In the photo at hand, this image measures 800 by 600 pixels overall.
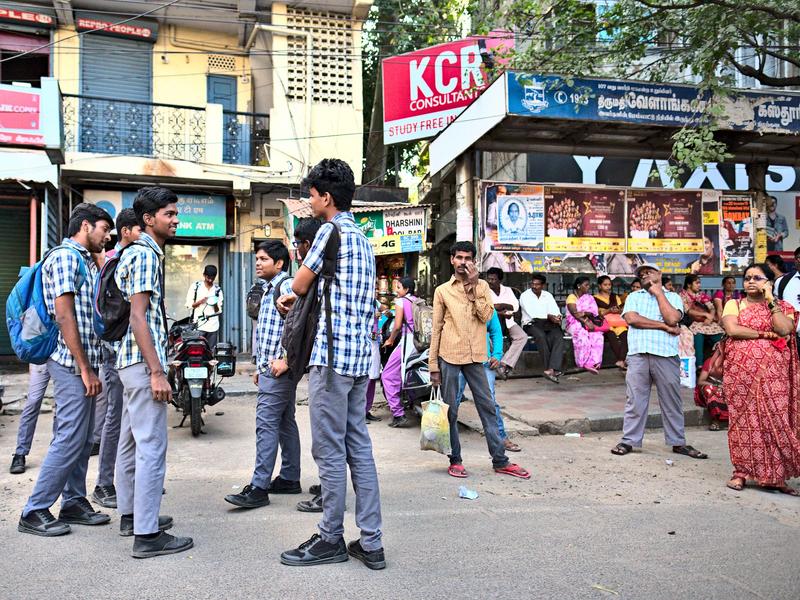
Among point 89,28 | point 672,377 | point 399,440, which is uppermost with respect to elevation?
point 89,28

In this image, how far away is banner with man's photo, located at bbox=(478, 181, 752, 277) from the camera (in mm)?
9516

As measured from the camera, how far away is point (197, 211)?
1371 centimetres

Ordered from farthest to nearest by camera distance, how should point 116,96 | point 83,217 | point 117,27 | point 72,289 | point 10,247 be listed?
point 116,96, point 117,27, point 10,247, point 83,217, point 72,289

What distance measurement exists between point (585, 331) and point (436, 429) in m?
5.77

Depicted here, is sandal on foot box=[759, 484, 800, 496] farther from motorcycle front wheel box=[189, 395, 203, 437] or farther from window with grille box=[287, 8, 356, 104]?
window with grille box=[287, 8, 356, 104]

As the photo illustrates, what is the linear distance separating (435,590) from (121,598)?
1.45 m

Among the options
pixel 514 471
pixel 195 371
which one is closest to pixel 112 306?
pixel 195 371

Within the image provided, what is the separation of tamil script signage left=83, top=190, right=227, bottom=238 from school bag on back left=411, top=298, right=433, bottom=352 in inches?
290

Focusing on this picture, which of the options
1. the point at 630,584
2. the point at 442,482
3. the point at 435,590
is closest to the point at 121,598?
the point at 435,590

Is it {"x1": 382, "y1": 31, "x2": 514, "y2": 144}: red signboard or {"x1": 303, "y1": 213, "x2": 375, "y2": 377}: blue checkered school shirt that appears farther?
{"x1": 382, "y1": 31, "x2": 514, "y2": 144}: red signboard

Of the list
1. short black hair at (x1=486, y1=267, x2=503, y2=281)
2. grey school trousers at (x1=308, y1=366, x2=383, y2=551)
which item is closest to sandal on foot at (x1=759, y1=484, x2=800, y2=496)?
grey school trousers at (x1=308, y1=366, x2=383, y2=551)

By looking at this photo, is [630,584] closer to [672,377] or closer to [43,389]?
[672,377]

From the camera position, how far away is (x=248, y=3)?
13648 millimetres

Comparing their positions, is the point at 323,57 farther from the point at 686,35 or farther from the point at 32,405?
the point at 32,405
